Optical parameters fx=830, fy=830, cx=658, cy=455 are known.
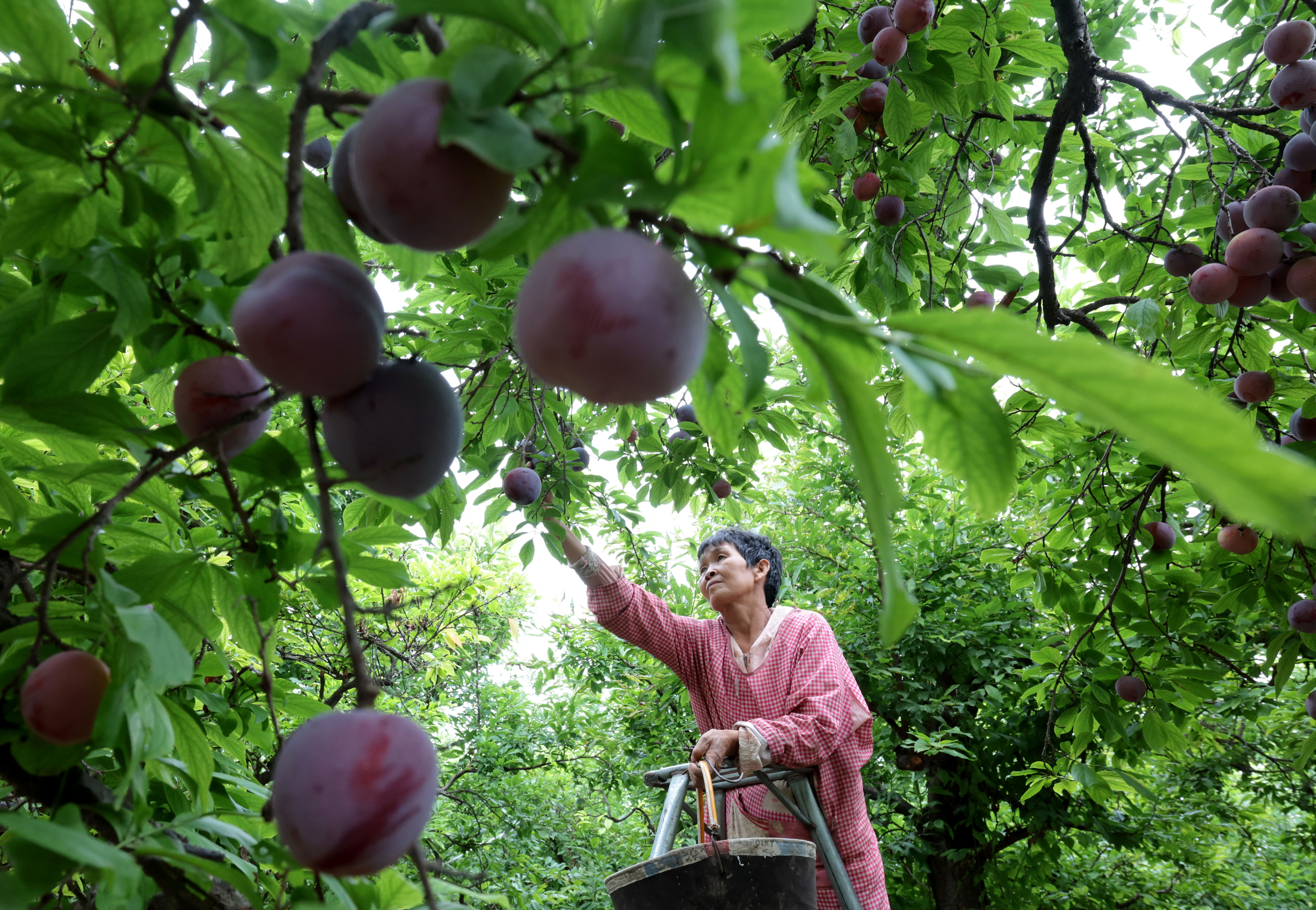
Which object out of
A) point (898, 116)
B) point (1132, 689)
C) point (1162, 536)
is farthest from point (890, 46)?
point (1132, 689)

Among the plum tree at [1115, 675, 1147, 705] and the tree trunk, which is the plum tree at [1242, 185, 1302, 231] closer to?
the plum tree at [1115, 675, 1147, 705]

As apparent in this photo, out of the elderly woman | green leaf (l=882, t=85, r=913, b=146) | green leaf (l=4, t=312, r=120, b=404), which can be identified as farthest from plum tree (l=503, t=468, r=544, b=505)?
green leaf (l=4, t=312, r=120, b=404)

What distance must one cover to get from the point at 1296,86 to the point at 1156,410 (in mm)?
1773

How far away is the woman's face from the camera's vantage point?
9.43ft

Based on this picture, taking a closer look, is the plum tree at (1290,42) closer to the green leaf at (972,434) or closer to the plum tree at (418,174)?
the green leaf at (972,434)

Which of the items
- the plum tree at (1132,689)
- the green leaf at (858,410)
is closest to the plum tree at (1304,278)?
the plum tree at (1132,689)

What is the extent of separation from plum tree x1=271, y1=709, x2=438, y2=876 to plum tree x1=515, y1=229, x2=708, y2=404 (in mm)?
199

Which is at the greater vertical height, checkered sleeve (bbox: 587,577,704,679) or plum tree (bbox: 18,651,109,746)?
checkered sleeve (bbox: 587,577,704,679)

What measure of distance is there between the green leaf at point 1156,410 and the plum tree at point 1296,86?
1.72m

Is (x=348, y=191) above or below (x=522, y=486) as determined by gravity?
below

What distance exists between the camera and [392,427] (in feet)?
1.57

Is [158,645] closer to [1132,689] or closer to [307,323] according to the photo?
[307,323]

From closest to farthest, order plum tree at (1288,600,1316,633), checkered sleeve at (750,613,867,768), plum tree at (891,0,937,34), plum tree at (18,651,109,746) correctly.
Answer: plum tree at (18,651,109,746)
plum tree at (891,0,937,34)
plum tree at (1288,600,1316,633)
checkered sleeve at (750,613,867,768)

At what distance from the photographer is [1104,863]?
475cm
